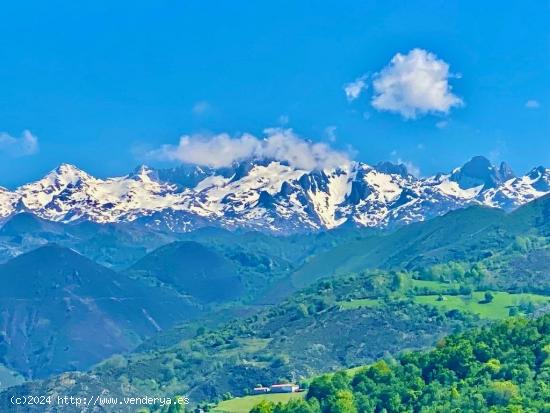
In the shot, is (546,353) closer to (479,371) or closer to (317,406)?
(479,371)

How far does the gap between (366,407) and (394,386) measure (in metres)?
6.40

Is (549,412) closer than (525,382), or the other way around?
(549,412)

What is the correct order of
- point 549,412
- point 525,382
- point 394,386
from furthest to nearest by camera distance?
point 394,386, point 525,382, point 549,412

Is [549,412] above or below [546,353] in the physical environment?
below

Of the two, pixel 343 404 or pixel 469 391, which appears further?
pixel 343 404

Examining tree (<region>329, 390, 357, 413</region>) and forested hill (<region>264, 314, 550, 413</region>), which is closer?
forested hill (<region>264, 314, 550, 413</region>)

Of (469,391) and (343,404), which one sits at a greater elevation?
(343,404)

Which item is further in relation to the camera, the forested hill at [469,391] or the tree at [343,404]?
the tree at [343,404]

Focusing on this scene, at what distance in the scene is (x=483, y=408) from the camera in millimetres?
172875

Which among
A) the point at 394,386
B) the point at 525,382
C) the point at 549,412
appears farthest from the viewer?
the point at 394,386

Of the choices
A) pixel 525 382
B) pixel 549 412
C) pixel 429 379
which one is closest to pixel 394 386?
pixel 429 379

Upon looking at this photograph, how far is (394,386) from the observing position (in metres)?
196

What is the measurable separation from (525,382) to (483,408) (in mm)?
13004

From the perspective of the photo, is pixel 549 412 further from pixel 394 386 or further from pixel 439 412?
pixel 394 386
